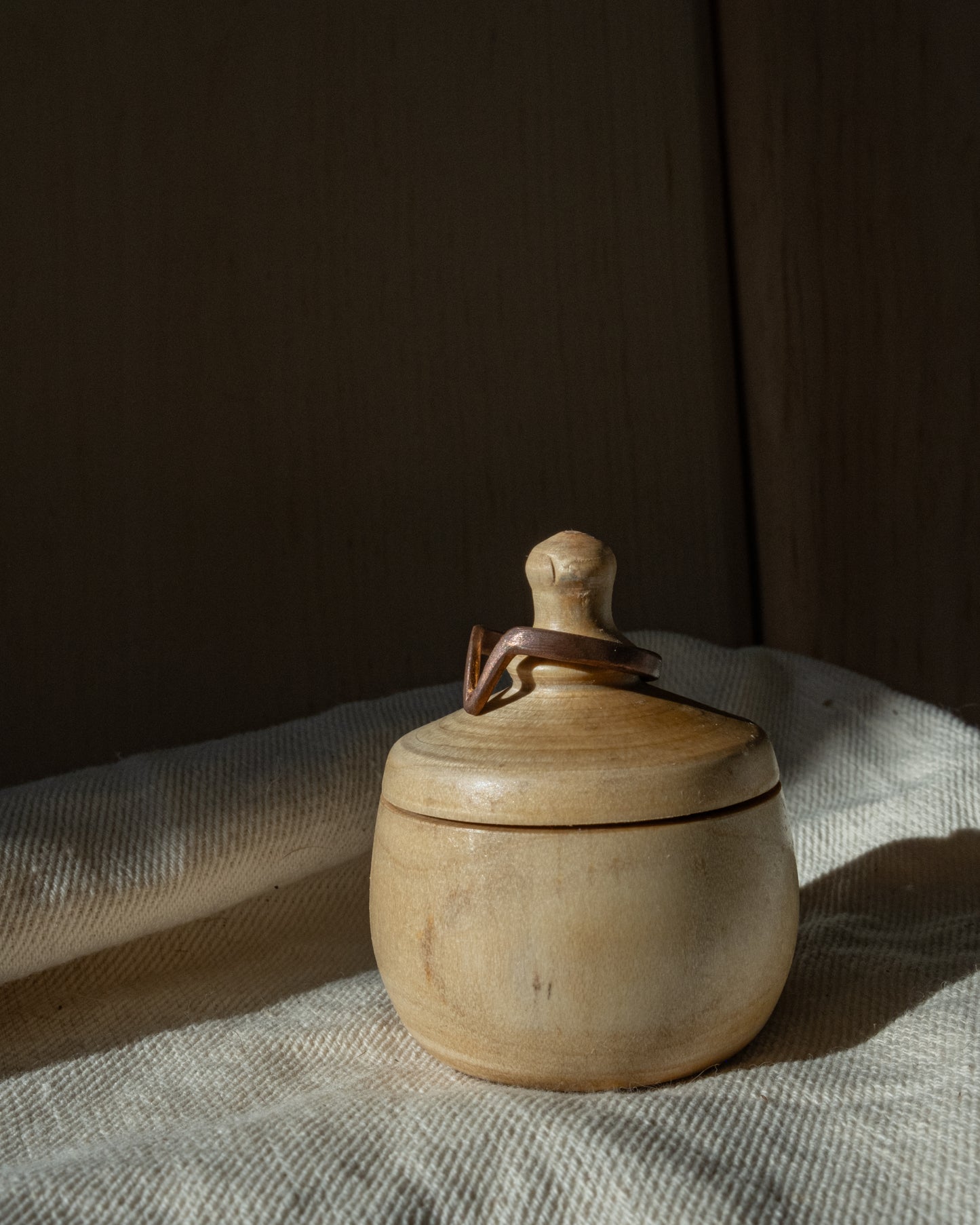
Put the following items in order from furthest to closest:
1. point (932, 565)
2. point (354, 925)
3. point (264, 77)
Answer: point (932, 565)
point (264, 77)
point (354, 925)

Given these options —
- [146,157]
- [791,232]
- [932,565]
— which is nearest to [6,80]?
[146,157]

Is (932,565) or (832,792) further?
(932,565)

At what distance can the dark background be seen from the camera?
73cm

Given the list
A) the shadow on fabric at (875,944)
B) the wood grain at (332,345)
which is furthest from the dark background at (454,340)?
the shadow on fabric at (875,944)

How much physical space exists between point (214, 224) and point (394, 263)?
0.13 metres

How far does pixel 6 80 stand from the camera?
2.30 ft

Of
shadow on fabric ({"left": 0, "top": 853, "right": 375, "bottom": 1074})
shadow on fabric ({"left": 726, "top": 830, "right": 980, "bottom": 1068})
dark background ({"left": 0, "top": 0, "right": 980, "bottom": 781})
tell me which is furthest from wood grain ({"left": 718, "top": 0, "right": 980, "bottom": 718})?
shadow on fabric ({"left": 0, "top": 853, "right": 375, "bottom": 1074})

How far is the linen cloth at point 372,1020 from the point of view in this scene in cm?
38

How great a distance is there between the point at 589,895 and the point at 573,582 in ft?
0.44

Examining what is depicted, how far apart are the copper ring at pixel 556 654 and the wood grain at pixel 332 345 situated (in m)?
0.33

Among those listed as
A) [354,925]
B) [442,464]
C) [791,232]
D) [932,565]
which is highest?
[791,232]

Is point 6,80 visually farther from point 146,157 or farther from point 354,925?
point 354,925

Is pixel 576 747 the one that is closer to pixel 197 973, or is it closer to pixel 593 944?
pixel 593 944

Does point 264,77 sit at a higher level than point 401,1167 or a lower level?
higher
